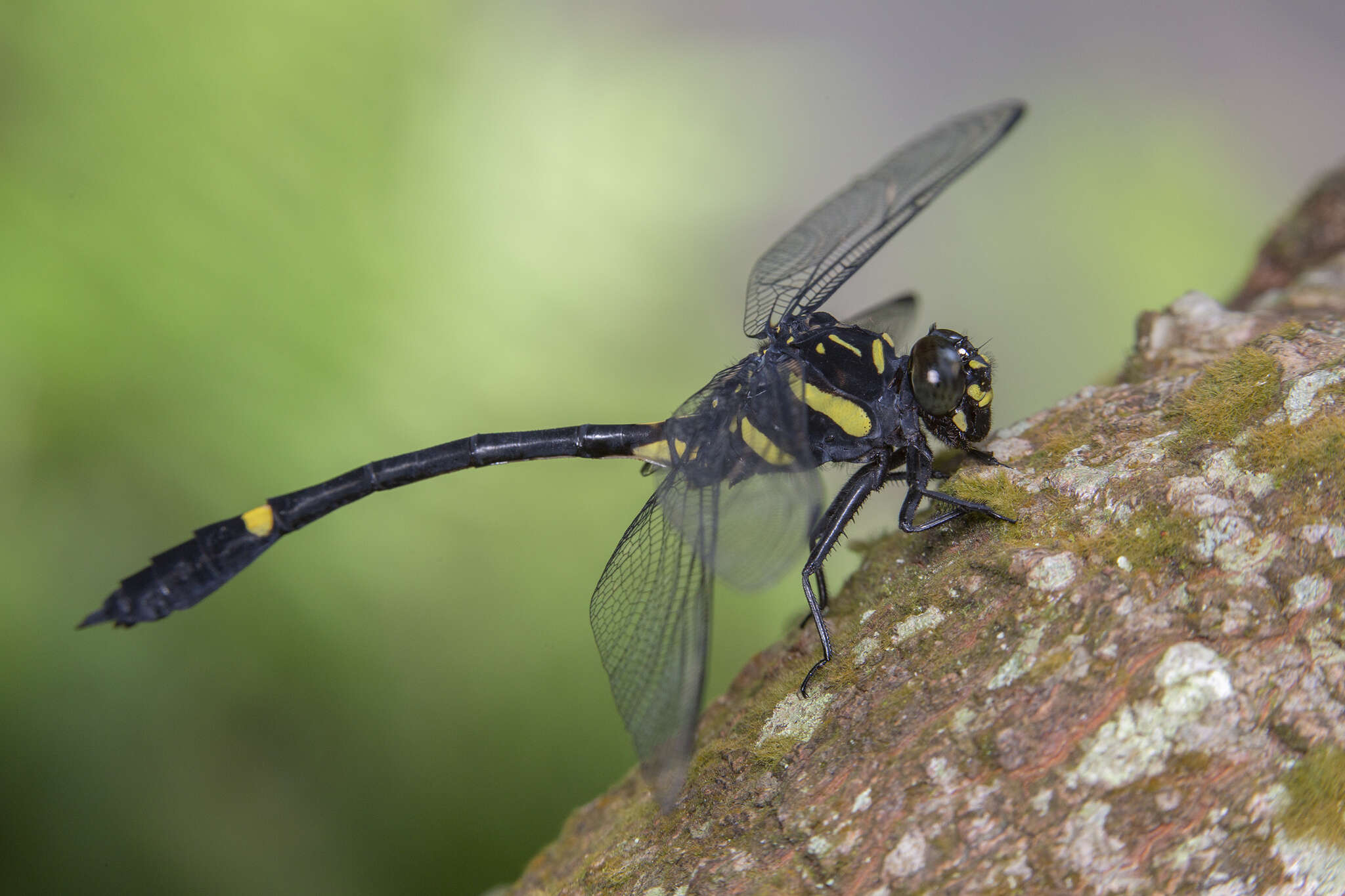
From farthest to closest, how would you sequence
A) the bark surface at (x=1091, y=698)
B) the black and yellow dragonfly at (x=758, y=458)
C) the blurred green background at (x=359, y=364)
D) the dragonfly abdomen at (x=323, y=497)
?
the blurred green background at (x=359, y=364) → the dragonfly abdomen at (x=323, y=497) → the black and yellow dragonfly at (x=758, y=458) → the bark surface at (x=1091, y=698)

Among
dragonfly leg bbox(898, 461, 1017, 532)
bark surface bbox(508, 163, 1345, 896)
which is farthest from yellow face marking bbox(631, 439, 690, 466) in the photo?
bark surface bbox(508, 163, 1345, 896)

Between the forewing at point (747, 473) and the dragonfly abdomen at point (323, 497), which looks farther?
the dragonfly abdomen at point (323, 497)

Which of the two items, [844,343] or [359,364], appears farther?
[359,364]

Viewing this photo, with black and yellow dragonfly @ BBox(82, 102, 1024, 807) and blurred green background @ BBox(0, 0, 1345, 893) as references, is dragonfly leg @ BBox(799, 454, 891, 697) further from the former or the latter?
blurred green background @ BBox(0, 0, 1345, 893)

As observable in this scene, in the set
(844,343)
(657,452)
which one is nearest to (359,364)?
(657,452)

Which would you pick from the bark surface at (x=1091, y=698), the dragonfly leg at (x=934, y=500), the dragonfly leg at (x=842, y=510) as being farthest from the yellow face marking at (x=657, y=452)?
the bark surface at (x=1091, y=698)

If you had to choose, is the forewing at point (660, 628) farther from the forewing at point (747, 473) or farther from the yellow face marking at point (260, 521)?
the yellow face marking at point (260, 521)

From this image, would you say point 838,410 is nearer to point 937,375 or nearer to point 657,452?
point 937,375
